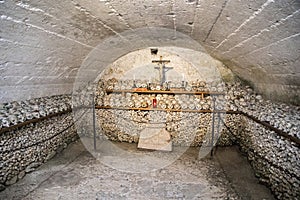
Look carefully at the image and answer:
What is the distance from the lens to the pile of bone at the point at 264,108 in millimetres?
2459

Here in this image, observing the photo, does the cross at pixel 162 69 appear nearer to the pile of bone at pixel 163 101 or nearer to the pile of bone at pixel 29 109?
the pile of bone at pixel 163 101

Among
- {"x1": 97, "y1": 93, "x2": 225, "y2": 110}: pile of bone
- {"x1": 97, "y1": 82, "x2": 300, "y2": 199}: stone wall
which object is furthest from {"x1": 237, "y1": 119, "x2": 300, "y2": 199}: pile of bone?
{"x1": 97, "y1": 93, "x2": 225, "y2": 110}: pile of bone

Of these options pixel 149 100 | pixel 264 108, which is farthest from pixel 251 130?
pixel 149 100

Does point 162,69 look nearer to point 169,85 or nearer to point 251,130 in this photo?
point 169,85

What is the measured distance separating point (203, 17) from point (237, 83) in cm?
264

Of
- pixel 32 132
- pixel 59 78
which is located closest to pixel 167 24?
pixel 59 78

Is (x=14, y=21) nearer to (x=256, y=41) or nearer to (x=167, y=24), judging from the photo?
(x=167, y=24)

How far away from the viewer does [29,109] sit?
3031 millimetres

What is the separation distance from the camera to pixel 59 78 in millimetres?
3689

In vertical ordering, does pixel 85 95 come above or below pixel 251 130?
above

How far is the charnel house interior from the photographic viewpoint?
2.08 metres

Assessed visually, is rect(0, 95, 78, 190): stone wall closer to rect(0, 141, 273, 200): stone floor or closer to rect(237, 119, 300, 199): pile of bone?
rect(0, 141, 273, 200): stone floor

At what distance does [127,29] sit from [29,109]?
1596 mm

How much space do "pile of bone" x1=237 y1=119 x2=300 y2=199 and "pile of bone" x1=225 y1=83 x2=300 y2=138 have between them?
177 millimetres
